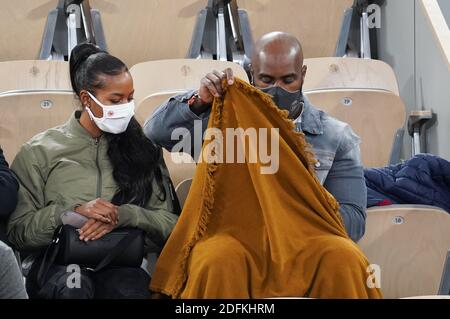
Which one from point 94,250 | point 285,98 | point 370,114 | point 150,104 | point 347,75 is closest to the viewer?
point 94,250

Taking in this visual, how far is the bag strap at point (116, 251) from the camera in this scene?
179cm

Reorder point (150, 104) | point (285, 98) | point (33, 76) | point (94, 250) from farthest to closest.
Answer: point (33, 76) → point (150, 104) → point (285, 98) → point (94, 250)

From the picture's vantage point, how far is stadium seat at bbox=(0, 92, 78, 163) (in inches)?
87.8

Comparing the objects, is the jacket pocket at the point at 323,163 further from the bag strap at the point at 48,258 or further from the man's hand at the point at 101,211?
the bag strap at the point at 48,258

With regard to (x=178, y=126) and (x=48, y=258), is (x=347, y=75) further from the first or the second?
(x=48, y=258)

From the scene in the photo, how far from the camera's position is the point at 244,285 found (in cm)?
169

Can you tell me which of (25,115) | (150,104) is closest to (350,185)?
(150,104)

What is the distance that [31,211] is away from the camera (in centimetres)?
188

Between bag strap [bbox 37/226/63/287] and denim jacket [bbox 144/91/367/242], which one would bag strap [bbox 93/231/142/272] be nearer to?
bag strap [bbox 37/226/63/287]

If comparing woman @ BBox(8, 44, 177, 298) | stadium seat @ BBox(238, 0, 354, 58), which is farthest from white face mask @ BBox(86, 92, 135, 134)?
A: stadium seat @ BBox(238, 0, 354, 58)

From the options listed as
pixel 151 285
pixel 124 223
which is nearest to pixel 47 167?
pixel 124 223

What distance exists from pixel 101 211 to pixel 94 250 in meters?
0.08

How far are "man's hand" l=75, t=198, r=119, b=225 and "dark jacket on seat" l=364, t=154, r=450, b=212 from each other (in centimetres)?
61

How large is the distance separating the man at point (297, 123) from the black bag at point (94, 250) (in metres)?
0.25
